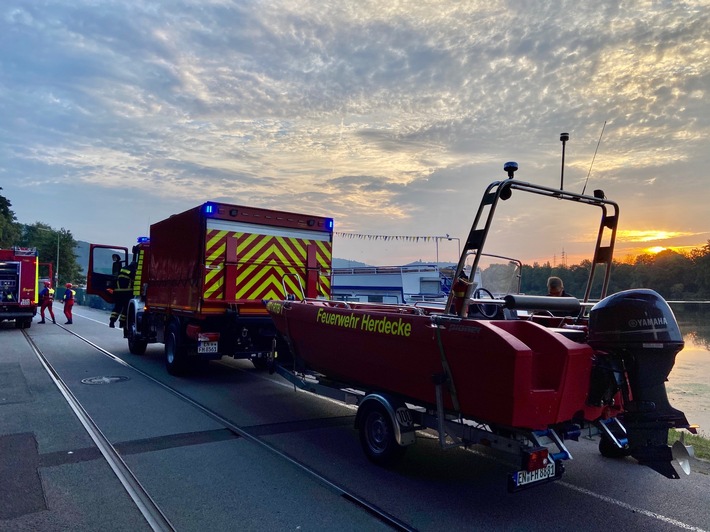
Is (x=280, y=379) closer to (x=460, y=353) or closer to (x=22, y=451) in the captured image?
(x=22, y=451)

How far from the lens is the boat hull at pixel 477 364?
12.1ft

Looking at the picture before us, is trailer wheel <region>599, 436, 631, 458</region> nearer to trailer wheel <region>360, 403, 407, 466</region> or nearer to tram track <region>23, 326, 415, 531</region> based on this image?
trailer wheel <region>360, 403, 407, 466</region>

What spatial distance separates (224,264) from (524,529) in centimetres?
647

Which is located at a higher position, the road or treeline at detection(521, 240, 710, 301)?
treeline at detection(521, 240, 710, 301)

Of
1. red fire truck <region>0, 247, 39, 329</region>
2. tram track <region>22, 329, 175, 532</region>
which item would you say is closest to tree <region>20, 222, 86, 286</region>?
red fire truck <region>0, 247, 39, 329</region>

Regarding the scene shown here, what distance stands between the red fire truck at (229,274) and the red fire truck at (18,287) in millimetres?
11181

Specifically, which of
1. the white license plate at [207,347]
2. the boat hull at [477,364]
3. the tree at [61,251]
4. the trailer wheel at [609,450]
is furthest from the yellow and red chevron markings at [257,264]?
the tree at [61,251]

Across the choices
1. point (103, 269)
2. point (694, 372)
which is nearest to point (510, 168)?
point (694, 372)

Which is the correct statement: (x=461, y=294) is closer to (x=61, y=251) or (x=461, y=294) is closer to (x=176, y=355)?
(x=176, y=355)

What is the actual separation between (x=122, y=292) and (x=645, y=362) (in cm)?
1231

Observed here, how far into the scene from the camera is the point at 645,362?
Answer: 389 cm

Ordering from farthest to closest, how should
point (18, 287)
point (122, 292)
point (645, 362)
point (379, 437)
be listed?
1. point (18, 287)
2. point (122, 292)
3. point (379, 437)
4. point (645, 362)

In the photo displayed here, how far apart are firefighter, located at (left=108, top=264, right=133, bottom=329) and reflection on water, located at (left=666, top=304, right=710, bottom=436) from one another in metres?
11.7

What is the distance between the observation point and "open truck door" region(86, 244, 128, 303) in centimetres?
1328
